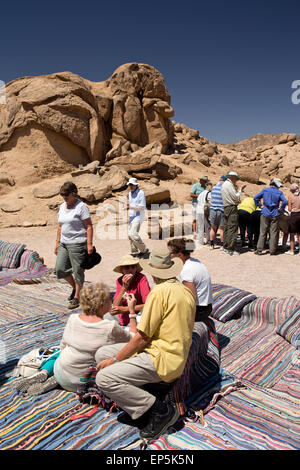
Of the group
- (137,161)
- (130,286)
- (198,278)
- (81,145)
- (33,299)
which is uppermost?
(81,145)

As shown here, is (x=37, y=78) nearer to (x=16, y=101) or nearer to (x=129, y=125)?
(x=16, y=101)

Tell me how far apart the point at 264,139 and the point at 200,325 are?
50807 mm

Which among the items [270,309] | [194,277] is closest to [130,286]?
[194,277]

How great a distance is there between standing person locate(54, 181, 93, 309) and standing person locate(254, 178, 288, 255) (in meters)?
4.37

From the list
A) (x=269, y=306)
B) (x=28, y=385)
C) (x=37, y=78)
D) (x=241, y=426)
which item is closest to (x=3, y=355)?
(x=28, y=385)

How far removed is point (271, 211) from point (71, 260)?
15.5 feet

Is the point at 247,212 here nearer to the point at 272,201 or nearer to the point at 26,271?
the point at 272,201

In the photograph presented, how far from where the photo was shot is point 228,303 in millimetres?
4219

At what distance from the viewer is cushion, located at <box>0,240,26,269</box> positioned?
677 cm

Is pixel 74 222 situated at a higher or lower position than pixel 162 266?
higher

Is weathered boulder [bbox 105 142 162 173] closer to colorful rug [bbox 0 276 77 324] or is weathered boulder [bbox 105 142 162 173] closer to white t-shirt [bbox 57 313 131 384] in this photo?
colorful rug [bbox 0 276 77 324]

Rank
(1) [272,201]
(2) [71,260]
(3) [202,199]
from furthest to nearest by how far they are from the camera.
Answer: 1. (3) [202,199]
2. (1) [272,201]
3. (2) [71,260]

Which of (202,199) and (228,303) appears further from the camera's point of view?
(202,199)

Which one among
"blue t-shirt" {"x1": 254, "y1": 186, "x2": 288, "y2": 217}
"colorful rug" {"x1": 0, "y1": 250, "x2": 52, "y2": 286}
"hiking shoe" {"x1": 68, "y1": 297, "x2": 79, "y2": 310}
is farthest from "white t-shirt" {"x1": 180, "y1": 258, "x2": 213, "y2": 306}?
"blue t-shirt" {"x1": 254, "y1": 186, "x2": 288, "y2": 217}
